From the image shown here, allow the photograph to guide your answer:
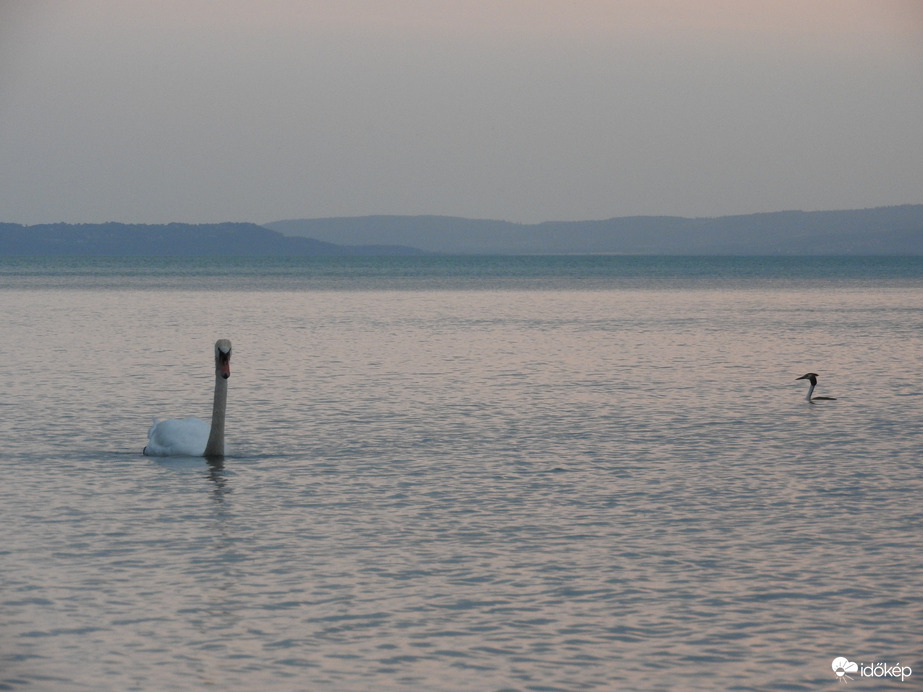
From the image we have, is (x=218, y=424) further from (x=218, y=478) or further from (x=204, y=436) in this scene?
(x=218, y=478)

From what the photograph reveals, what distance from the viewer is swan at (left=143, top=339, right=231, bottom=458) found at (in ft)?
59.6

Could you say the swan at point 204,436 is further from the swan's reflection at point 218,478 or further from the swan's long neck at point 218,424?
the swan's reflection at point 218,478

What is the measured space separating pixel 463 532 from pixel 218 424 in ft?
20.2

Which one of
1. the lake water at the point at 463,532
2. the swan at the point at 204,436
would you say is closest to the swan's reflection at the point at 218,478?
the lake water at the point at 463,532

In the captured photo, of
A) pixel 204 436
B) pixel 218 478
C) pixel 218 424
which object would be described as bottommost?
pixel 218 478

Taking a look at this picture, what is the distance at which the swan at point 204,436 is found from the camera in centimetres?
1816

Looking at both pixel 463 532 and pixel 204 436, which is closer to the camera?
pixel 463 532

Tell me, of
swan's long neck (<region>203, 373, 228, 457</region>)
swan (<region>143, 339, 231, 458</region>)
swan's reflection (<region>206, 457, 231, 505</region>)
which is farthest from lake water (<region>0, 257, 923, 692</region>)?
swan (<region>143, 339, 231, 458</region>)

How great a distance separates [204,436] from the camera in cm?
1853

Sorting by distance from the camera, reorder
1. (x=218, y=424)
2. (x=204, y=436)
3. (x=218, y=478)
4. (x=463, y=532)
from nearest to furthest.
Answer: (x=463, y=532) < (x=218, y=478) < (x=218, y=424) < (x=204, y=436)

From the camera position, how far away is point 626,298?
279ft

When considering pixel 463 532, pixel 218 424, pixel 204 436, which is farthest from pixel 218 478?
pixel 463 532

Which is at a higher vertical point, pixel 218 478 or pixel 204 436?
pixel 204 436

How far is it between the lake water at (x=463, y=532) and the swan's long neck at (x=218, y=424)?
361 mm
